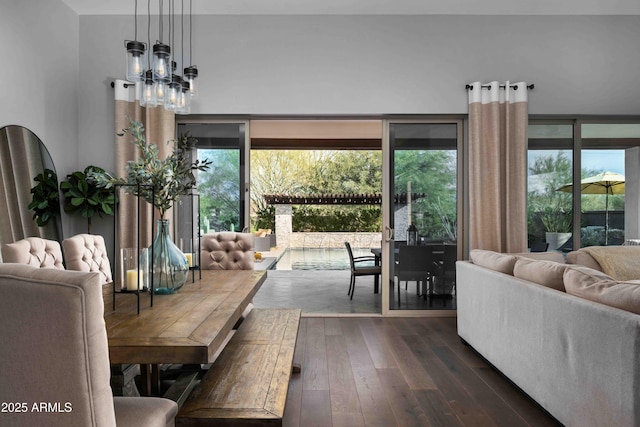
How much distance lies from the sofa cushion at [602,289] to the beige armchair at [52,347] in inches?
77.7

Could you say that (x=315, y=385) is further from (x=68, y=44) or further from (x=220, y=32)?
(x=68, y=44)

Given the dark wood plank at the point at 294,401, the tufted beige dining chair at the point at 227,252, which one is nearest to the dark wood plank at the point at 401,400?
the dark wood plank at the point at 294,401

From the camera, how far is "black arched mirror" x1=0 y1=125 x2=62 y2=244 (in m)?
3.37

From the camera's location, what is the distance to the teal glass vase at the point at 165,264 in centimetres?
215

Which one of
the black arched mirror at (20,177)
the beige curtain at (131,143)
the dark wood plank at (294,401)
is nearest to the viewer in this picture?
the dark wood plank at (294,401)

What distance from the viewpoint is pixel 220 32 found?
4391 mm

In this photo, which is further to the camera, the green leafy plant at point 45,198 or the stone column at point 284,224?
the stone column at point 284,224

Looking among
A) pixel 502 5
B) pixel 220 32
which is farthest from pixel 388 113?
pixel 220 32

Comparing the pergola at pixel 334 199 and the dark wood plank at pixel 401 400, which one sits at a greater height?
the pergola at pixel 334 199

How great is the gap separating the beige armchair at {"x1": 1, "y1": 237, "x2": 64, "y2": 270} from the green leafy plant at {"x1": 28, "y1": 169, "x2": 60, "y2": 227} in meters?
1.36

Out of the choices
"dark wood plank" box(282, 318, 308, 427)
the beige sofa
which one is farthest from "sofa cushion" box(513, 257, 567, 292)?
"dark wood plank" box(282, 318, 308, 427)

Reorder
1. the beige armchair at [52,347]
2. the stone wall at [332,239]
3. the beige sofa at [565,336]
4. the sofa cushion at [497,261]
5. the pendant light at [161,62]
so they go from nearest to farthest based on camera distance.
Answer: the beige armchair at [52,347] < the beige sofa at [565,336] < the pendant light at [161,62] < the sofa cushion at [497,261] < the stone wall at [332,239]

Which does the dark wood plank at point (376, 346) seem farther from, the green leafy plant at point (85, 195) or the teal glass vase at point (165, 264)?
the green leafy plant at point (85, 195)

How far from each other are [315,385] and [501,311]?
1.30 m
